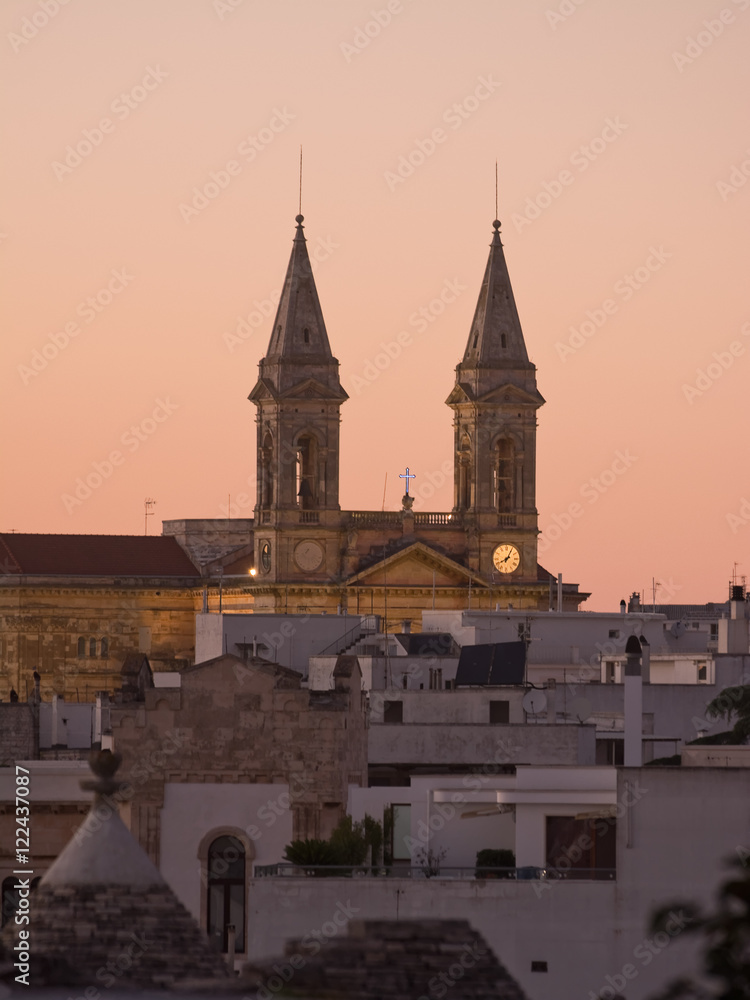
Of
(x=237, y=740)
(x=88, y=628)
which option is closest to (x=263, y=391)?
(x=88, y=628)

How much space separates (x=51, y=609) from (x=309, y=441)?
16.6 m

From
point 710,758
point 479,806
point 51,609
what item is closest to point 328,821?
point 479,806

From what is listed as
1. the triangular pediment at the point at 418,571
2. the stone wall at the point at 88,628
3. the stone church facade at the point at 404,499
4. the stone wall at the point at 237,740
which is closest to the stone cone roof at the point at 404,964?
the stone wall at the point at 237,740

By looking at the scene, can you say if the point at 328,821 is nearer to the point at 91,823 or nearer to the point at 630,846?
the point at 630,846

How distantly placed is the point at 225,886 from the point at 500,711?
46.9ft

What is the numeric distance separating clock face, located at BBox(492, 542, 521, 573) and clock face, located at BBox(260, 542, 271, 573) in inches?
352

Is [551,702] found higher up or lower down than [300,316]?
lower down

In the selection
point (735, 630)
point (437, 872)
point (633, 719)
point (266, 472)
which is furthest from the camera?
point (266, 472)

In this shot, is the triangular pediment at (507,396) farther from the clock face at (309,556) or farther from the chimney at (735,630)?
the chimney at (735,630)

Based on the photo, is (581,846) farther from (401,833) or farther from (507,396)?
(507,396)

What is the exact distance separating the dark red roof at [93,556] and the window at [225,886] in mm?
82988

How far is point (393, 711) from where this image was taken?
61750 mm

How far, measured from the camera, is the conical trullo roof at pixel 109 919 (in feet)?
76.0

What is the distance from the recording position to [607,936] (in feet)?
135
